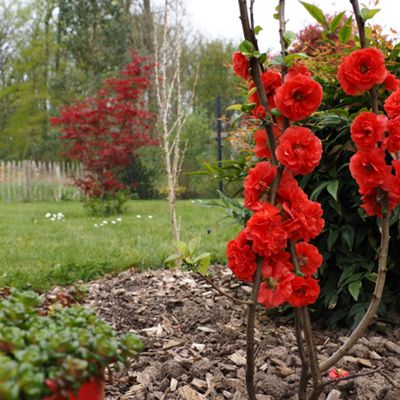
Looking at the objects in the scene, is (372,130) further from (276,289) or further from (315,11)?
(276,289)

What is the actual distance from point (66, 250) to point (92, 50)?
16054 millimetres

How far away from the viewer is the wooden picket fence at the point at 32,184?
548 inches

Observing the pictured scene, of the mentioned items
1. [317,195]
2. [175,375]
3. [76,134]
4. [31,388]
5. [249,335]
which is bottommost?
[175,375]

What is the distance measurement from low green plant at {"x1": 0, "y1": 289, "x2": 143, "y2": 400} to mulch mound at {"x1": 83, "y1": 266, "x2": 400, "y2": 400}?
2.65ft

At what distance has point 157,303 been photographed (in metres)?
3.06

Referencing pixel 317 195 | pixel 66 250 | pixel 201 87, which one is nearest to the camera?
pixel 317 195

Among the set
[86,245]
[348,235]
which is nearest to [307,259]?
[348,235]

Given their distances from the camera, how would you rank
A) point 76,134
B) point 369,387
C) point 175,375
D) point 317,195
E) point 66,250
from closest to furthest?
point 369,387 < point 175,375 < point 317,195 < point 66,250 < point 76,134

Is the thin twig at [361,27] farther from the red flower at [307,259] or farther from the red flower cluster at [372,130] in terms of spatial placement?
the red flower at [307,259]

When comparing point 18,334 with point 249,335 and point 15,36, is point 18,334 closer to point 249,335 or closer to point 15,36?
point 249,335

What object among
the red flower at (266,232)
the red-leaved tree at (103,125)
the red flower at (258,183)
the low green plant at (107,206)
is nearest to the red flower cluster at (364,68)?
Result: the red flower at (258,183)

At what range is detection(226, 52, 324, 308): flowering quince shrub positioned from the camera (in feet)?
4.58

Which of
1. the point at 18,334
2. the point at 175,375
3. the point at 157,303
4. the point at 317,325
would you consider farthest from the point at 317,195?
the point at 18,334

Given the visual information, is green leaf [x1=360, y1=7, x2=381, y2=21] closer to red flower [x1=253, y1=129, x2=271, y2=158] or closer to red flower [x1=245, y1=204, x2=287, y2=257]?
red flower [x1=253, y1=129, x2=271, y2=158]
